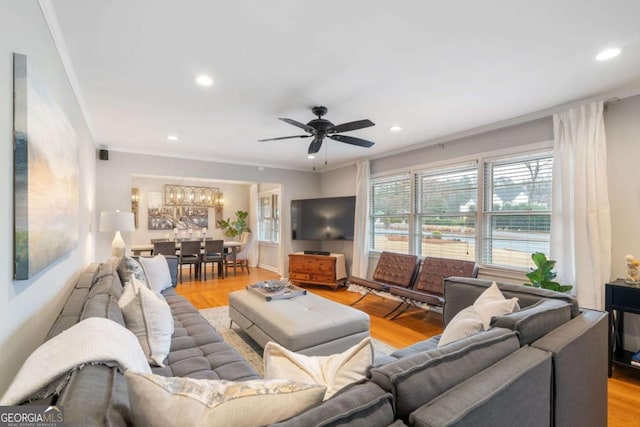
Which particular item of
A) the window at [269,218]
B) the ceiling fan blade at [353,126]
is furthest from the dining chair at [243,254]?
the ceiling fan blade at [353,126]

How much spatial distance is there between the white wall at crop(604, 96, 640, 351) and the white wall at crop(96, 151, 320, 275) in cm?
493

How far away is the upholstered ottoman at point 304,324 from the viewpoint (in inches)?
93.7

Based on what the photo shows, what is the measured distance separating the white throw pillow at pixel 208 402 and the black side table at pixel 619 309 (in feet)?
9.83

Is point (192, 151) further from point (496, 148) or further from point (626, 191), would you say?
point (626, 191)

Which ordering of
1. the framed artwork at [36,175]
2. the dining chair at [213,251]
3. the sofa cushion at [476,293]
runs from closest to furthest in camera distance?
the framed artwork at [36,175]
the sofa cushion at [476,293]
the dining chair at [213,251]

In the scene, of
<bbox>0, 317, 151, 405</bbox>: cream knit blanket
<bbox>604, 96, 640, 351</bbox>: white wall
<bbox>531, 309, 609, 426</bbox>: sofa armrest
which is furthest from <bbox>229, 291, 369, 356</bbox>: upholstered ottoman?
<bbox>604, 96, 640, 351</bbox>: white wall

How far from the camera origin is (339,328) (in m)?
2.56

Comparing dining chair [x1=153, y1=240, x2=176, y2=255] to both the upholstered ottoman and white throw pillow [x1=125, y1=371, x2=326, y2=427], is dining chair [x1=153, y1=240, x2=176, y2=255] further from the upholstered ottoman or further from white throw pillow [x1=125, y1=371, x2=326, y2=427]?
white throw pillow [x1=125, y1=371, x2=326, y2=427]

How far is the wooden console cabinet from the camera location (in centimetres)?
551

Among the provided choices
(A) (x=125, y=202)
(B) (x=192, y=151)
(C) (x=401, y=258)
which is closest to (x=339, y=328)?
(C) (x=401, y=258)

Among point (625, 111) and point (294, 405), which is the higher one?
point (625, 111)

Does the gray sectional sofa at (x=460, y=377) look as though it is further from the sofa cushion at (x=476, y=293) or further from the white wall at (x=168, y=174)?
the white wall at (x=168, y=174)

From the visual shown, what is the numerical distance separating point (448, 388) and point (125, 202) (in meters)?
5.34

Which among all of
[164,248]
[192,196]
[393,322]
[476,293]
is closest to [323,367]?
[476,293]
